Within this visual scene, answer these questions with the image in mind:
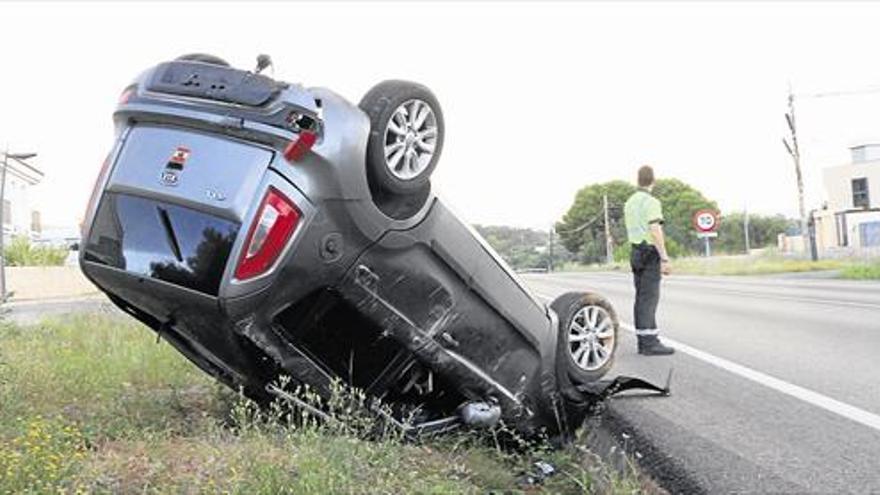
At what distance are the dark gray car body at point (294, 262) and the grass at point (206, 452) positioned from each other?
0.31 meters

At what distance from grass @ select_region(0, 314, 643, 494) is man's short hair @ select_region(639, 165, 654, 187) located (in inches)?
177

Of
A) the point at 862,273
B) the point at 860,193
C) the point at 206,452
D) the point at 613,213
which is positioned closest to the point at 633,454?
the point at 206,452

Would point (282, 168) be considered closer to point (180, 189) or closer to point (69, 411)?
point (180, 189)

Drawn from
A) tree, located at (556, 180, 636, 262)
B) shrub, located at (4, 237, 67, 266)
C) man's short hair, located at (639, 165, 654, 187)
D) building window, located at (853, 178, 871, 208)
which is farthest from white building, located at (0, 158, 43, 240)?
building window, located at (853, 178, 871, 208)

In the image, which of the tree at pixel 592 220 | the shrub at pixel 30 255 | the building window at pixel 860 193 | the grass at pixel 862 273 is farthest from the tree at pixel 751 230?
the shrub at pixel 30 255

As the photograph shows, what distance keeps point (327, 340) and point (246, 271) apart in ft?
2.17

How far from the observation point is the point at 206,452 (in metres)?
3.66

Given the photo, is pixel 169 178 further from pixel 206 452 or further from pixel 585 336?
pixel 585 336

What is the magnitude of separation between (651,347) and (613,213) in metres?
87.6

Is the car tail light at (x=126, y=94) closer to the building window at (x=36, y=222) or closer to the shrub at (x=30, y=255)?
the shrub at (x=30, y=255)

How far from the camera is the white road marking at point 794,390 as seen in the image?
202 inches

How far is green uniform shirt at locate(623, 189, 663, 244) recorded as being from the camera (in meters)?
8.28

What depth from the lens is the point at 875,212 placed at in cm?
5575

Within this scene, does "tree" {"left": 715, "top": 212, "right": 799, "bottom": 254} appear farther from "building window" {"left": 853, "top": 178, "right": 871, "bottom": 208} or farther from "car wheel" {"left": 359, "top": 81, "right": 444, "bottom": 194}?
"car wheel" {"left": 359, "top": 81, "right": 444, "bottom": 194}
